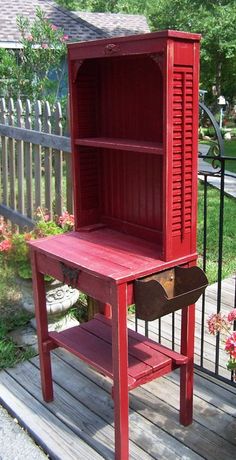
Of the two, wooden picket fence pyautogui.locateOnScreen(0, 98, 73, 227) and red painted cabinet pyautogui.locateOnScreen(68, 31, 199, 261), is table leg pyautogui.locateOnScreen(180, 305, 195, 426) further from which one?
wooden picket fence pyautogui.locateOnScreen(0, 98, 73, 227)

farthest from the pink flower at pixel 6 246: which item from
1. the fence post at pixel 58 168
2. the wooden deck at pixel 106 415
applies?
the wooden deck at pixel 106 415

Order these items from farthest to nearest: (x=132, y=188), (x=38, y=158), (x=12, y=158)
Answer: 1. (x=12, y=158)
2. (x=38, y=158)
3. (x=132, y=188)

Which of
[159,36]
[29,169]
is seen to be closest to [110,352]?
[159,36]

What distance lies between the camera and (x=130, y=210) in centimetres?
285

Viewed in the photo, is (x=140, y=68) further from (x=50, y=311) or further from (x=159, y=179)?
(x=50, y=311)

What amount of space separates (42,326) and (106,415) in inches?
23.2

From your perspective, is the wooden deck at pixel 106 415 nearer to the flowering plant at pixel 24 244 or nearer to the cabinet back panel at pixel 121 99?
the flowering plant at pixel 24 244

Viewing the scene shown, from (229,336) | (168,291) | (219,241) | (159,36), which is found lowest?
(229,336)

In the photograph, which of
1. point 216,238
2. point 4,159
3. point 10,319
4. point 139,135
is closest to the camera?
point 139,135

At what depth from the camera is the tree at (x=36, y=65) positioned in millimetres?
9688

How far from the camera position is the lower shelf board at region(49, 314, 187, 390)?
258 centimetres

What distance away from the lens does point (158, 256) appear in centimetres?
246

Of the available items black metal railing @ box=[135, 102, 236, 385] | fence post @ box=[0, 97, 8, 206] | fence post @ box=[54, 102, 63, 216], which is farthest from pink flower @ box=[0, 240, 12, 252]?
fence post @ box=[0, 97, 8, 206]

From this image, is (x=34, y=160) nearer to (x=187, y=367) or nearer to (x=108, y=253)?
(x=108, y=253)
